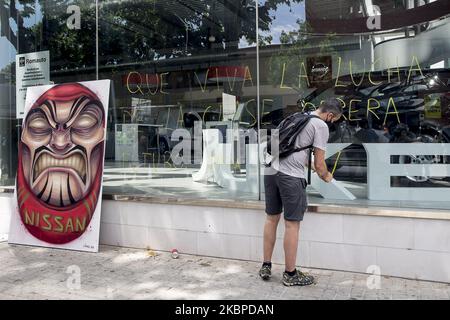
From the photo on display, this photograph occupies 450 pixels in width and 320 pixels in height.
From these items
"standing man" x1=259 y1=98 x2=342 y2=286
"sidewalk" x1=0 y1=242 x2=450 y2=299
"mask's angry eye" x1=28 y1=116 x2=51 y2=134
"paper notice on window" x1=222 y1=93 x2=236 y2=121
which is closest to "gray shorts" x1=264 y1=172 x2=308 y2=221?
"standing man" x1=259 y1=98 x2=342 y2=286

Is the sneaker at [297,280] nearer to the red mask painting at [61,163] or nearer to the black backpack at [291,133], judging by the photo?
the black backpack at [291,133]

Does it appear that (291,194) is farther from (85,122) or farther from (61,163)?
(61,163)

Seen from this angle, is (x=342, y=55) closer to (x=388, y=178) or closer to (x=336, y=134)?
(x=336, y=134)

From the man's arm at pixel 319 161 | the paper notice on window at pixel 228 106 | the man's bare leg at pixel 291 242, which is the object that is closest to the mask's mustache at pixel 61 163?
the paper notice on window at pixel 228 106

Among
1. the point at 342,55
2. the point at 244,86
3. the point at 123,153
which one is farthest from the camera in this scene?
the point at 123,153

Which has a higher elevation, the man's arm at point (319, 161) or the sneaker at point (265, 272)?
the man's arm at point (319, 161)

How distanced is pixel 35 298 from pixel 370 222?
312 cm

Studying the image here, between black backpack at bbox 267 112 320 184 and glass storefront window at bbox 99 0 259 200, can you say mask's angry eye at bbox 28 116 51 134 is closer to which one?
glass storefront window at bbox 99 0 259 200

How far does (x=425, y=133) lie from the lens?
16.0ft

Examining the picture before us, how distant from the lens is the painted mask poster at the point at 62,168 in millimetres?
5516

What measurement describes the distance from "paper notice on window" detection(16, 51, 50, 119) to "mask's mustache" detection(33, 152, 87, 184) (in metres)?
1.11

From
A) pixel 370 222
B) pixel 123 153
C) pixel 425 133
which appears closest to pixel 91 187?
pixel 123 153

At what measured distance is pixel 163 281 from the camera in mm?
4449

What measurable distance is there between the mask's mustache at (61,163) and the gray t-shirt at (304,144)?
8.24ft
